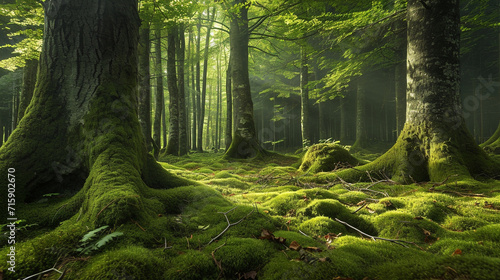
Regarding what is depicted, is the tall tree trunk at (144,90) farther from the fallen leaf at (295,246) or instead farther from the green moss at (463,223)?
the green moss at (463,223)

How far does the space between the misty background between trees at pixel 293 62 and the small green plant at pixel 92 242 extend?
11.6 feet

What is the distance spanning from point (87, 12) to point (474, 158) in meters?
6.25

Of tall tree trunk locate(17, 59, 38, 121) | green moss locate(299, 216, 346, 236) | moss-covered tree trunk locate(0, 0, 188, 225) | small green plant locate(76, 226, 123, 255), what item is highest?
tall tree trunk locate(17, 59, 38, 121)

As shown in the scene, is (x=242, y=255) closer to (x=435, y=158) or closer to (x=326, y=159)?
(x=435, y=158)

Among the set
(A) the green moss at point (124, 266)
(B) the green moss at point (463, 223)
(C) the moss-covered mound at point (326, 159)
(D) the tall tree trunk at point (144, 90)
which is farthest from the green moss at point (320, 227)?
(D) the tall tree trunk at point (144, 90)

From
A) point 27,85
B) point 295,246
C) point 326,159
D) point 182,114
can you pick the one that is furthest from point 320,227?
point 182,114

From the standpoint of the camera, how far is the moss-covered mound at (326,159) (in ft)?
18.1

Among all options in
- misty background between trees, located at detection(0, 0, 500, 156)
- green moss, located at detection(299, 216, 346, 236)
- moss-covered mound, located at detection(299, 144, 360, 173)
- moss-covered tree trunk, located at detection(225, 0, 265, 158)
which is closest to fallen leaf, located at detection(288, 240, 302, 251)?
green moss, located at detection(299, 216, 346, 236)

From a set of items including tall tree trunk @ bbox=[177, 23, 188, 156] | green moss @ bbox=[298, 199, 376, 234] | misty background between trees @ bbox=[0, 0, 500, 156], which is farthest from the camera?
tall tree trunk @ bbox=[177, 23, 188, 156]

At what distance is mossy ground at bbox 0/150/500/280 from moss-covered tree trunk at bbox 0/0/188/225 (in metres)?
0.35

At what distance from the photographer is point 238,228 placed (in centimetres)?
206

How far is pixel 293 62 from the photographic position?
35.7ft

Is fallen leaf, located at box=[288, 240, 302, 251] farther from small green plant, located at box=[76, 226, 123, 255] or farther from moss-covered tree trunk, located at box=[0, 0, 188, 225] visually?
moss-covered tree trunk, located at box=[0, 0, 188, 225]

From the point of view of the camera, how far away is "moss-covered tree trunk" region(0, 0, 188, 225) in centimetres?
243
